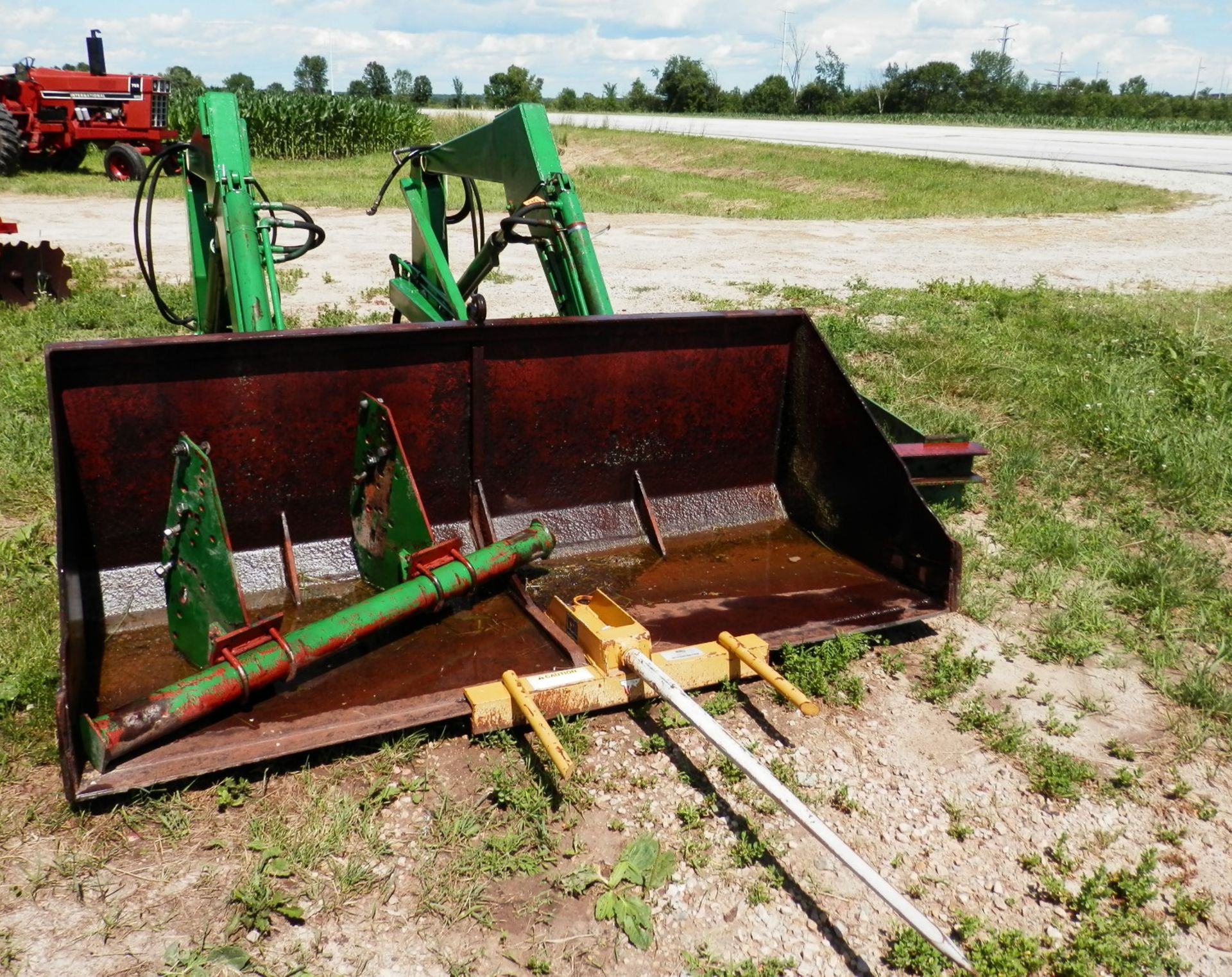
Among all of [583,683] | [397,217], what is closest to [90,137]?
[397,217]

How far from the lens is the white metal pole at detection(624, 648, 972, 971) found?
191 centimetres

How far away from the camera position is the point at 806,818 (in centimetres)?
208

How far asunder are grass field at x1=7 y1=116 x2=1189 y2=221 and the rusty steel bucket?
1171 centimetres

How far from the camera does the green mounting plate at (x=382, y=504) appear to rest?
3.29m

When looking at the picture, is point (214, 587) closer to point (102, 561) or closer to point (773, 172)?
point (102, 561)

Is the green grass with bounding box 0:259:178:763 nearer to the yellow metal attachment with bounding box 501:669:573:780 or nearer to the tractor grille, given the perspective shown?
the yellow metal attachment with bounding box 501:669:573:780

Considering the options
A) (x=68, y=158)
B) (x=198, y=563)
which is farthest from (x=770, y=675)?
(x=68, y=158)

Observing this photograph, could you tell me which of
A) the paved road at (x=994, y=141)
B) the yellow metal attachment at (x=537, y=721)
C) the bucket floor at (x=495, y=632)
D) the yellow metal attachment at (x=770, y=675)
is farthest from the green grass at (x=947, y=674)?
the paved road at (x=994, y=141)

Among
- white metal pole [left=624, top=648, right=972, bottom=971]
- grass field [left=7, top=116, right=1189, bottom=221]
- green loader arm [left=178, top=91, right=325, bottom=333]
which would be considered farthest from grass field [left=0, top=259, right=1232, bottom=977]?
grass field [left=7, top=116, right=1189, bottom=221]

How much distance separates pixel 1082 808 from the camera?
271 centimetres

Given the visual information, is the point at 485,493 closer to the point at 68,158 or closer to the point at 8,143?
the point at 8,143

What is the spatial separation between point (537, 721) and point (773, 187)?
19.4 meters

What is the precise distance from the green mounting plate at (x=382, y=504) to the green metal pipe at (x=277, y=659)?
21 centimetres

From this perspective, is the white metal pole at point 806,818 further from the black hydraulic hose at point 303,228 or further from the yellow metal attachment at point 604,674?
the black hydraulic hose at point 303,228
